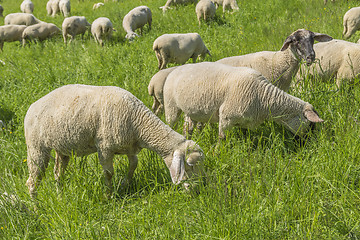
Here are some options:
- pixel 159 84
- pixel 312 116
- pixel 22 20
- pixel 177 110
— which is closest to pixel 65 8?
pixel 22 20

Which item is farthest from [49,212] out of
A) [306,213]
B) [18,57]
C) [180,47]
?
[18,57]

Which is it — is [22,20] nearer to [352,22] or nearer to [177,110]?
[352,22]

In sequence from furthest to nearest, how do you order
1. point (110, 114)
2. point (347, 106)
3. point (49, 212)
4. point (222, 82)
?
point (222, 82) → point (347, 106) → point (110, 114) → point (49, 212)

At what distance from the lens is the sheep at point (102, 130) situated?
12.3ft

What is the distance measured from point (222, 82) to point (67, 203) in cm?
235

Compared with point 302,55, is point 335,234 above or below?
Answer: below

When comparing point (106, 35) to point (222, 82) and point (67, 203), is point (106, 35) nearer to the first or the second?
point (222, 82)

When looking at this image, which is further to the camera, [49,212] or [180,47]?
[180,47]

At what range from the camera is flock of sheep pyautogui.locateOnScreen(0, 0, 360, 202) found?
377 cm

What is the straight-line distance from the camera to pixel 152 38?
11.5 meters

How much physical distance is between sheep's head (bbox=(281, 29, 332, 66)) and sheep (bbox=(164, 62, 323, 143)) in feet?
3.14

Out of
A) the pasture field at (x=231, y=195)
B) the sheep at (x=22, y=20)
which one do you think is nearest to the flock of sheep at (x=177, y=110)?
the pasture field at (x=231, y=195)

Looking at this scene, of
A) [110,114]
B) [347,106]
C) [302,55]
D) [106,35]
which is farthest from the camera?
[106,35]

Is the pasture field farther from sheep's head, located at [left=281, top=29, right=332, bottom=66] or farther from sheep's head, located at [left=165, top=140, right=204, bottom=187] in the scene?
sheep's head, located at [left=281, top=29, right=332, bottom=66]
